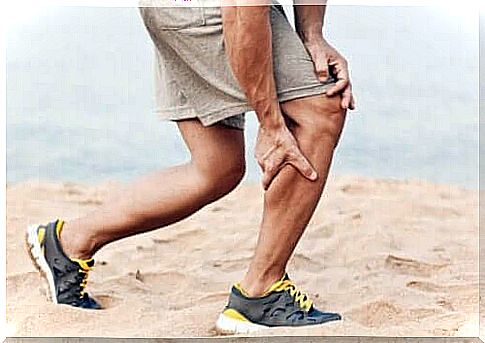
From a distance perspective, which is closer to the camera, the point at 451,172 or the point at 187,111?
the point at 187,111

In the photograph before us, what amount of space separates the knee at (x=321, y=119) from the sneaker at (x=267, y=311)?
265 millimetres

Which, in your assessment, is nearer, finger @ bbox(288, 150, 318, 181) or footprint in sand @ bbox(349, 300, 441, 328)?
finger @ bbox(288, 150, 318, 181)

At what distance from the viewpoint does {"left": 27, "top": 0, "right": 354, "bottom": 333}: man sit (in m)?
2.18

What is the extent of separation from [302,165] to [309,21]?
0.94ft

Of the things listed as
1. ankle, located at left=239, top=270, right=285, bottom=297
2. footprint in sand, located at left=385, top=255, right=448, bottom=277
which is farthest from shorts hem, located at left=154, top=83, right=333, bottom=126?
footprint in sand, located at left=385, top=255, right=448, bottom=277

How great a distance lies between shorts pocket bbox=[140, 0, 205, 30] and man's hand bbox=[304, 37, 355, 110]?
221 millimetres

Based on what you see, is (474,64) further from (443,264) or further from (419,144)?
(443,264)

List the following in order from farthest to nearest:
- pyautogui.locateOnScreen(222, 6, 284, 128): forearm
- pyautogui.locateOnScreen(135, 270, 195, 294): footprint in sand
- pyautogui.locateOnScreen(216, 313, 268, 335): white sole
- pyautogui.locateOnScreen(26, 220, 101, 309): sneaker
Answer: pyautogui.locateOnScreen(135, 270, 195, 294): footprint in sand, pyautogui.locateOnScreen(26, 220, 101, 309): sneaker, pyautogui.locateOnScreen(216, 313, 268, 335): white sole, pyautogui.locateOnScreen(222, 6, 284, 128): forearm

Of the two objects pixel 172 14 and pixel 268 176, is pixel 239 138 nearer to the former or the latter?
pixel 268 176

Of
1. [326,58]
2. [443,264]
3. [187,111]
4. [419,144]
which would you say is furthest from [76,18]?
[443,264]

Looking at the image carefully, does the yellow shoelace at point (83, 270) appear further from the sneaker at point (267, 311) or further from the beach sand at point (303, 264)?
the sneaker at point (267, 311)

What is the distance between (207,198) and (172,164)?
132 mm

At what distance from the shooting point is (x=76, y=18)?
7.86 ft

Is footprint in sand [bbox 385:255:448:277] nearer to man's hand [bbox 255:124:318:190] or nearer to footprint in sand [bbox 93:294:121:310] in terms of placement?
man's hand [bbox 255:124:318:190]
